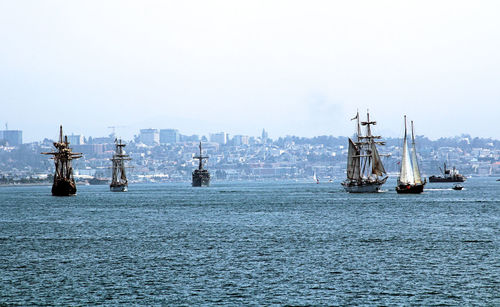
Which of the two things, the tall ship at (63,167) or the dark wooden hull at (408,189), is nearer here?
the dark wooden hull at (408,189)

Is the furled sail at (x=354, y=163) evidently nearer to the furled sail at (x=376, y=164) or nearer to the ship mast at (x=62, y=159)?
the furled sail at (x=376, y=164)

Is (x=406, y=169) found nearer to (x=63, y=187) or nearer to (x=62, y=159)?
(x=62, y=159)

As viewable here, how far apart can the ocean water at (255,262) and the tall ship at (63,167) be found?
244 feet

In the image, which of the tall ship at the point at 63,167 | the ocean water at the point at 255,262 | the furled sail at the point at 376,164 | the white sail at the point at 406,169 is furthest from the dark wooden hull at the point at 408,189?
the tall ship at the point at 63,167

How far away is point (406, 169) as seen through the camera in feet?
461

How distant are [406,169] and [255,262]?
9456 cm

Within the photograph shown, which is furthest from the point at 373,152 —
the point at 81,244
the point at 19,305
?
the point at 19,305

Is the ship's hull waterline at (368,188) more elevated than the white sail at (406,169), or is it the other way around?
the white sail at (406,169)

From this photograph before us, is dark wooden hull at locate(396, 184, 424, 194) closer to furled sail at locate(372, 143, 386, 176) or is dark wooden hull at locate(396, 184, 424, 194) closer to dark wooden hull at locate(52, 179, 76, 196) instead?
furled sail at locate(372, 143, 386, 176)

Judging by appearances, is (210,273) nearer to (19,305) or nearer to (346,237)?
(19,305)

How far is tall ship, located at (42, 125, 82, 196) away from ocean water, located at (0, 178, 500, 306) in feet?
244

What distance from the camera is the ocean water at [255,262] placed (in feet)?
128

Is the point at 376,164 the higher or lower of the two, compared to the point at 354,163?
lower

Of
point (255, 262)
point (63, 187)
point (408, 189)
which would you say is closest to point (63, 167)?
point (63, 187)
